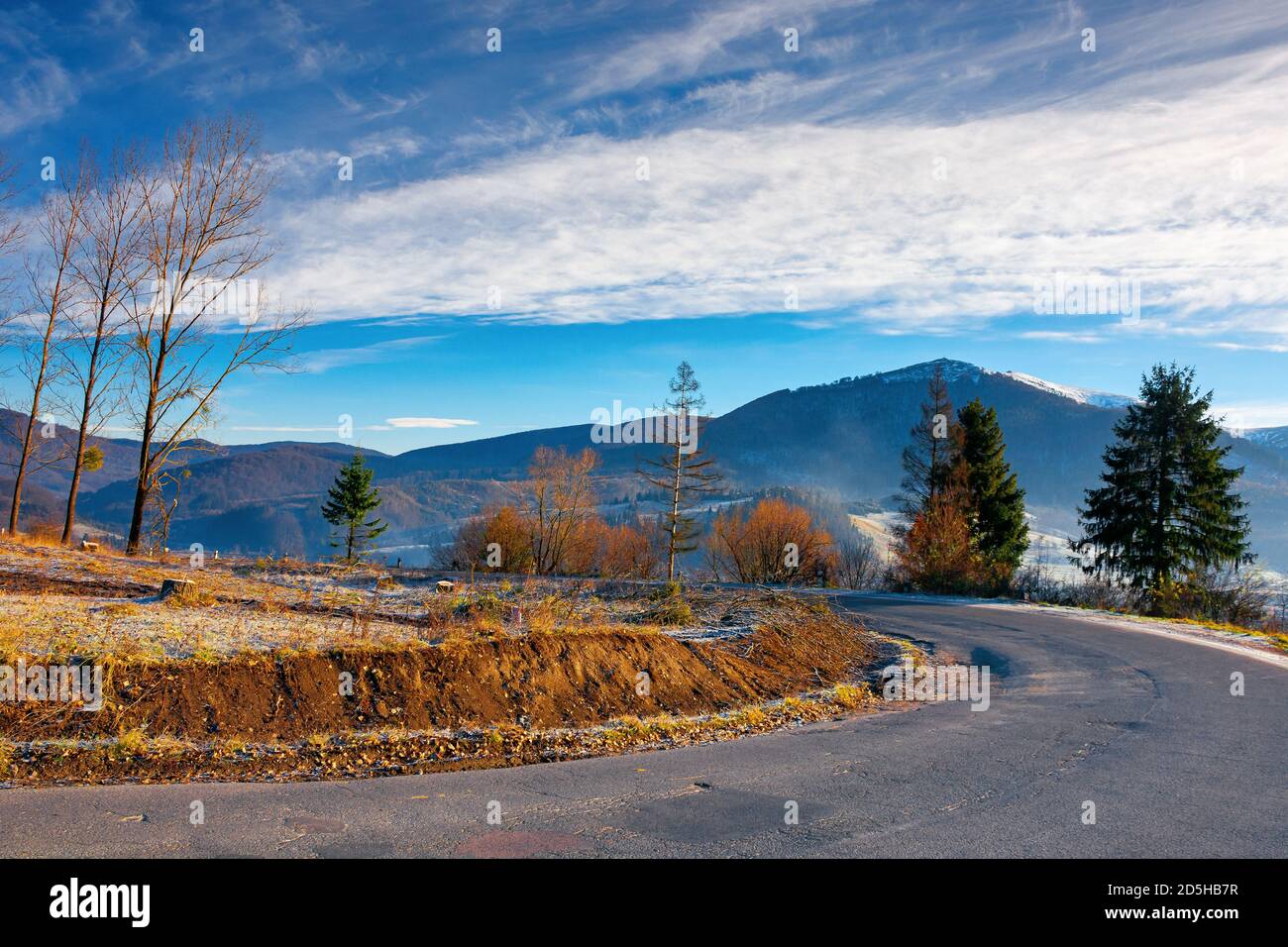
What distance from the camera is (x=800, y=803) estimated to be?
6117 mm

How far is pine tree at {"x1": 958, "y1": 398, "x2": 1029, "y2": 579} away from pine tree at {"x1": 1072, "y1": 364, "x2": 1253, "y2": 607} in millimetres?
4926

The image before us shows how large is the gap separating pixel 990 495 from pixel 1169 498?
28.2ft

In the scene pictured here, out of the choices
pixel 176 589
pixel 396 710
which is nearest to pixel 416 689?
pixel 396 710

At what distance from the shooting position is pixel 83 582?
43.5ft

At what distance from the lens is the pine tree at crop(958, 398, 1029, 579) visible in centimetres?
4588

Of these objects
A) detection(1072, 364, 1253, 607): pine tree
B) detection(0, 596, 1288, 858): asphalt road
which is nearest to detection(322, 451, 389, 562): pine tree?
detection(1072, 364, 1253, 607): pine tree

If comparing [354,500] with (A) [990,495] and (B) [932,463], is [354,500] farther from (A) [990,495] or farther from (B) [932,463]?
(A) [990,495]

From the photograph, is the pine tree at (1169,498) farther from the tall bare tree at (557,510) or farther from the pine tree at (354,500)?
the pine tree at (354,500)

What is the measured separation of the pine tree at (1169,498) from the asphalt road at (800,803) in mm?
35315

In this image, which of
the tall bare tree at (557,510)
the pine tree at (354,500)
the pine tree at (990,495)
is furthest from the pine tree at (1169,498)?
the pine tree at (354,500)

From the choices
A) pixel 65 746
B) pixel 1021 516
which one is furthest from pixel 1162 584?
pixel 65 746

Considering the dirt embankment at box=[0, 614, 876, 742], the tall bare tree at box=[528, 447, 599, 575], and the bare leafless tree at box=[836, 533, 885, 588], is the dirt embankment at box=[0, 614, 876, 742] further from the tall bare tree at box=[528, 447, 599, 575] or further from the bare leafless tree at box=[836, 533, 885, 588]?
the tall bare tree at box=[528, 447, 599, 575]
